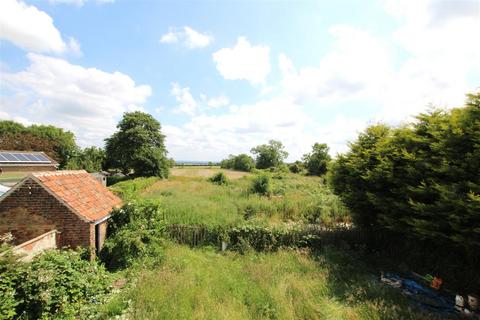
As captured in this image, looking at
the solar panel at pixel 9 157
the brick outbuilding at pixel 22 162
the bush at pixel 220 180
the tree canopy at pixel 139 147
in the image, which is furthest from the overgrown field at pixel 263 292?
the tree canopy at pixel 139 147

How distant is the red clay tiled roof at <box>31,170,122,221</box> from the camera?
8781 millimetres

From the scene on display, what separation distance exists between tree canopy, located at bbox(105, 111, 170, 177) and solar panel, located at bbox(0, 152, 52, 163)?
9.18 meters

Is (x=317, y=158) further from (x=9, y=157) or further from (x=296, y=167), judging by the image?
(x=9, y=157)

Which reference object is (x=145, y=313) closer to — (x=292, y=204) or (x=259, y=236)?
(x=259, y=236)

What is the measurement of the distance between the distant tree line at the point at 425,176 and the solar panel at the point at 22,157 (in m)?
33.4

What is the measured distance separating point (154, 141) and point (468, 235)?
39.4 metres

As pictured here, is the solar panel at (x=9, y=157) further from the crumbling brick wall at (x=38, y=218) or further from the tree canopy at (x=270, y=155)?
the tree canopy at (x=270, y=155)

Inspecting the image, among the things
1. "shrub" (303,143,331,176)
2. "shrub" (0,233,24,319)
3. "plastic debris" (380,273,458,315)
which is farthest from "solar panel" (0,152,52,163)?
"shrub" (303,143,331,176)

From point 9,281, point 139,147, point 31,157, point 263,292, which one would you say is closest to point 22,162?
point 31,157

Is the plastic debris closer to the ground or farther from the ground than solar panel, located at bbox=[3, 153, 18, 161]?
closer to the ground

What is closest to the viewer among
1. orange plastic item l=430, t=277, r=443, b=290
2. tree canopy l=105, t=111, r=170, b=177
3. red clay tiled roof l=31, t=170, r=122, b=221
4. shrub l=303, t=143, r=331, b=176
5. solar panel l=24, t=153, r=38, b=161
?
orange plastic item l=430, t=277, r=443, b=290

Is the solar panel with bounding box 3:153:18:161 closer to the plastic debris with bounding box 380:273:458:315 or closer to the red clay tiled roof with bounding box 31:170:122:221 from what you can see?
the red clay tiled roof with bounding box 31:170:122:221

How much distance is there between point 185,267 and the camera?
9344 millimetres

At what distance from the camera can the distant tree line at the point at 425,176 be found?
654 centimetres
